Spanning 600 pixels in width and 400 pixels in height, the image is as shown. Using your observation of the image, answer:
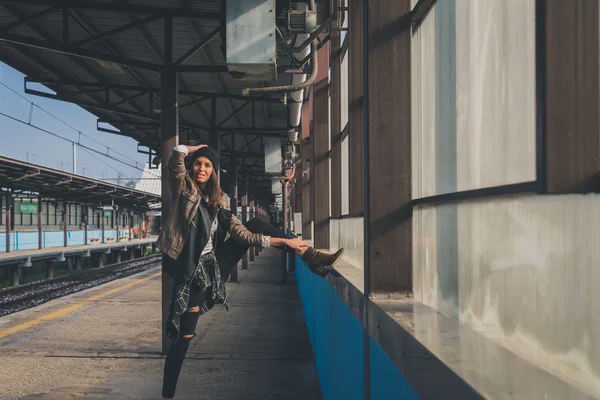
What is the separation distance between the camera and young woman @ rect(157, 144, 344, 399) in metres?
3.74

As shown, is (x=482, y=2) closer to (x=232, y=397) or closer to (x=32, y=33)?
(x=232, y=397)

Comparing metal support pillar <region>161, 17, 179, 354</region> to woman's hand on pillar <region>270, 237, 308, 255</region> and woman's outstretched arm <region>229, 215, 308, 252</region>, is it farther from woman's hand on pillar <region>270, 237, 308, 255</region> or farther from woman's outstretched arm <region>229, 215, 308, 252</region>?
woman's hand on pillar <region>270, 237, 308, 255</region>

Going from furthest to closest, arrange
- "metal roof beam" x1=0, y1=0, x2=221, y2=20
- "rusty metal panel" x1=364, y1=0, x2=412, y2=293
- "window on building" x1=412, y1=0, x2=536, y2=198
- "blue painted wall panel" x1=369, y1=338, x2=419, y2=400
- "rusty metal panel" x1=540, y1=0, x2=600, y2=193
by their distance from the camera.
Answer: "metal roof beam" x1=0, y1=0, x2=221, y2=20 < "rusty metal panel" x1=364, y1=0, x2=412, y2=293 < "blue painted wall panel" x1=369, y1=338, x2=419, y2=400 < "window on building" x1=412, y1=0, x2=536, y2=198 < "rusty metal panel" x1=540, y1=0, x2=600, y2=193

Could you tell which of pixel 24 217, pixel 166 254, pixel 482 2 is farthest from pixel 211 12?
pixel 24 217

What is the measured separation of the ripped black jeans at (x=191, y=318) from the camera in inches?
152

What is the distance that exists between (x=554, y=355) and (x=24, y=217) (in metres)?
42.7

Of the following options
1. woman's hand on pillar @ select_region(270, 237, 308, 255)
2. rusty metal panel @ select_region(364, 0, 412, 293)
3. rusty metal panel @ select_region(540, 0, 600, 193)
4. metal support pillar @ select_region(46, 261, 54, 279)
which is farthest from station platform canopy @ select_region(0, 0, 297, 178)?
metal support pillar @ select_region(46, 261, 54, 279)

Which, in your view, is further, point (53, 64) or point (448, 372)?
point (53, 64)

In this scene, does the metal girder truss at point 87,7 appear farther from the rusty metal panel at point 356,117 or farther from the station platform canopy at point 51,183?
the station platform canopy at point 51,183

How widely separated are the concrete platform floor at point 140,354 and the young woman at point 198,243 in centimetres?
121

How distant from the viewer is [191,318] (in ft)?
12.6

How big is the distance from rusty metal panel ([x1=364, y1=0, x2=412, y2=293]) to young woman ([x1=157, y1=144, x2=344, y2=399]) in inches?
41.8

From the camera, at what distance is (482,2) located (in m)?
1.82

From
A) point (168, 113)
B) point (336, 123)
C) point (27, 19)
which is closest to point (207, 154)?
point (336, 123)
